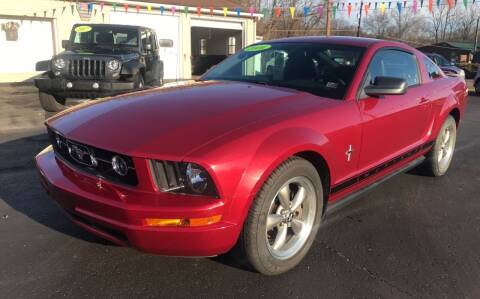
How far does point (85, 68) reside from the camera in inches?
340

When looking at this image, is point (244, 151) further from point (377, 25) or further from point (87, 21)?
point (377, 25)

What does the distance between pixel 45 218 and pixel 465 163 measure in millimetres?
5183

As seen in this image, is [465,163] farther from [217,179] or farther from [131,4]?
[131,4]

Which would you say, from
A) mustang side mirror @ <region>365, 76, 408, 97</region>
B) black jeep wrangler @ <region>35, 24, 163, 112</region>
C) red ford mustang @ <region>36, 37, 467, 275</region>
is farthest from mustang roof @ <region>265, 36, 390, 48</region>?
black jeep wrangler @ <region>35, 24, 163, 112</region>

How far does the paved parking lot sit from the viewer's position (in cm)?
270

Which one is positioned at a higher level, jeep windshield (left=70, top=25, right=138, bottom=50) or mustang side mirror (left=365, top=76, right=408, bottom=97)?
jeep windshield (left=70, top=25, right=138, bottom=50)

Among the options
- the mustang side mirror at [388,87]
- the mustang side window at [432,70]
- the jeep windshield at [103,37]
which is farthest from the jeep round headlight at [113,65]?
the mustang side mirror at [388,87]

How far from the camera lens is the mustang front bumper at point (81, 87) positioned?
27.3 ft

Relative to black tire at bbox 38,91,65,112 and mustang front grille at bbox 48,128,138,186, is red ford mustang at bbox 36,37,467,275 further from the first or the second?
black tire at bbox 38,91,65,112

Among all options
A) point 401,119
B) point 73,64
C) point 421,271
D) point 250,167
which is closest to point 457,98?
point 401,119

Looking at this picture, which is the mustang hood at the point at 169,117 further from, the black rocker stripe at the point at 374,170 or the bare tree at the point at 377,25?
the bare tree at the point at 377,25

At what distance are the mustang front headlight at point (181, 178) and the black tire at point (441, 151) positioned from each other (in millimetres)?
3327

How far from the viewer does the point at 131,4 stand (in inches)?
680

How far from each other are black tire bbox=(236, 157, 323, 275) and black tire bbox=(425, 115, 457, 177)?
2.47 metres
